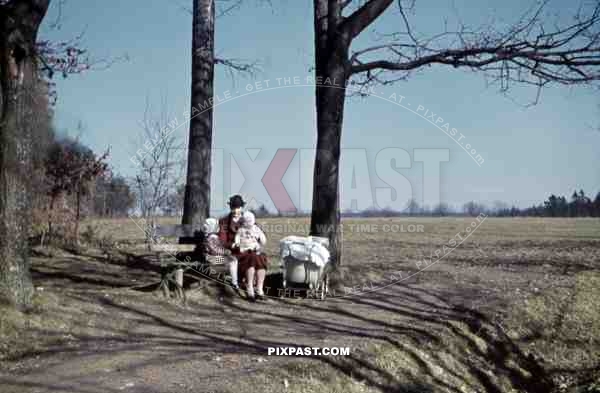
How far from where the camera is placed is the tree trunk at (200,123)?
38.2 ft

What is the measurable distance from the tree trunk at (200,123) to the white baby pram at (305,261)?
3087 mm

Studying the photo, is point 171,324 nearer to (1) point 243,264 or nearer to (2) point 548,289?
(1) point 243,264

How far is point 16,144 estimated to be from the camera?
7.05 metres

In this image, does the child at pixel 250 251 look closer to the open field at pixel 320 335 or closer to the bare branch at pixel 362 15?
the open field at pixel 320 335

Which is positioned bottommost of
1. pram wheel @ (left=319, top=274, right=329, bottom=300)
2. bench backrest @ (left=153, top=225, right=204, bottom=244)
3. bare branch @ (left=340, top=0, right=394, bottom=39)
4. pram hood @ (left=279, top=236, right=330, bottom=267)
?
pram wheel @ (left=319, top=274, right=329, bottom=300)

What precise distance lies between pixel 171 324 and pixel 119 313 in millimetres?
848

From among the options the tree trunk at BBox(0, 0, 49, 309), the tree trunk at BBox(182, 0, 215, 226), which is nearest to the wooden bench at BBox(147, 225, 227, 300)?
the tree trunk at BBox(182, 0, 215, 226)

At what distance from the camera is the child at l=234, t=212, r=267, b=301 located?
8.77 meters

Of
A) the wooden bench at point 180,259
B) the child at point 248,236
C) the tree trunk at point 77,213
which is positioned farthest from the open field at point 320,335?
the tree trunk at point 77,213

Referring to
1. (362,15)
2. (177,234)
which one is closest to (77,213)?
(177,234)

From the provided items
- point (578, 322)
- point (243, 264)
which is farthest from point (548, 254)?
point (243, 264)

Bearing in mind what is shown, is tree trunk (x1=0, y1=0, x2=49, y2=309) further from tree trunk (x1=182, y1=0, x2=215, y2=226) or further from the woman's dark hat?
tree trunk (x1=182, y1=0, x2=215, y2=226)

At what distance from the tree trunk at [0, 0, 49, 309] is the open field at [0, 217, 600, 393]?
0.61 meters

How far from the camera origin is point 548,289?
1086cm
